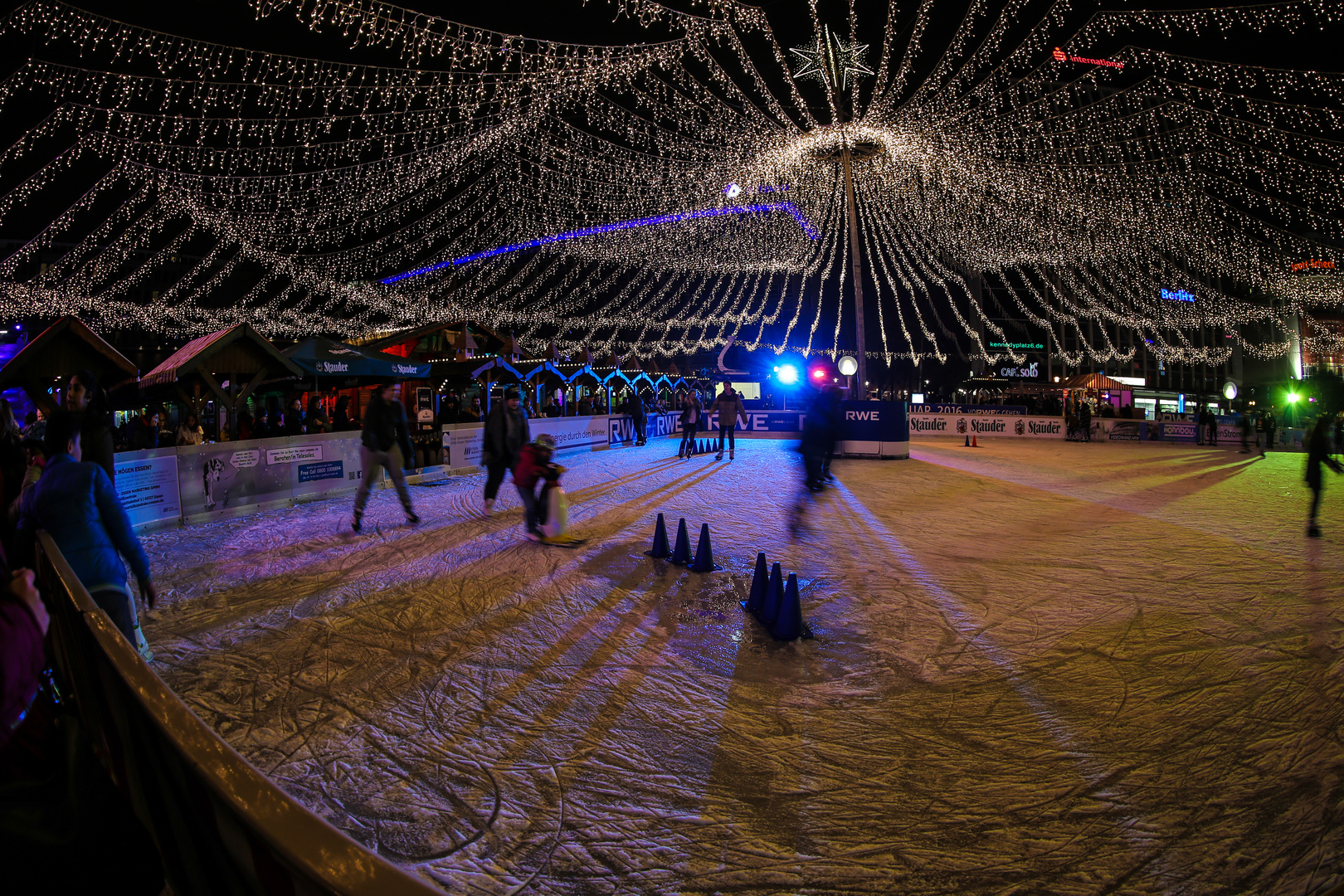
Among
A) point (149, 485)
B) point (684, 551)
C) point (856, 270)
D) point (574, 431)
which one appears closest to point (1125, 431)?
point (856, 270)

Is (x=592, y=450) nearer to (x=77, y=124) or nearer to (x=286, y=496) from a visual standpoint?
(x=286, y=496)

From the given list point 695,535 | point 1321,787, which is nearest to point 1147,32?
point 695,535

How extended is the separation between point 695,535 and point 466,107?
21.6ft

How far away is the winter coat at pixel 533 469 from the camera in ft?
21.5

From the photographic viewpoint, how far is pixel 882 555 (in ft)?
20.4

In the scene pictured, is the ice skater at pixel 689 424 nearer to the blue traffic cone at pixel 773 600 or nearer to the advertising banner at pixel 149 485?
the advertising banner at pixel 149 485

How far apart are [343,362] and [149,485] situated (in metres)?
7.07

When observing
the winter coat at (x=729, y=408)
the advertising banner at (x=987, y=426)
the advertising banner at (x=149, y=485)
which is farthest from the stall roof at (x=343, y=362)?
the advertising banner at (x=987, y=426)

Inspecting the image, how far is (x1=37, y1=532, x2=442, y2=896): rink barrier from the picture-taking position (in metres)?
0.81

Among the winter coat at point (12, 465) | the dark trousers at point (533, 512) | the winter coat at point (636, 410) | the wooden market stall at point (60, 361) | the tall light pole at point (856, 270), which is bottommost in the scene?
the dark trousers at point (533, 512)

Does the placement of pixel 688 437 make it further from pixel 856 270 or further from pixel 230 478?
pixel 230 478

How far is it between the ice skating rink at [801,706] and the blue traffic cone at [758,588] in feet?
0.52

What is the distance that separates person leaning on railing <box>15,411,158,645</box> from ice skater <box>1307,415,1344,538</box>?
10.2 metres

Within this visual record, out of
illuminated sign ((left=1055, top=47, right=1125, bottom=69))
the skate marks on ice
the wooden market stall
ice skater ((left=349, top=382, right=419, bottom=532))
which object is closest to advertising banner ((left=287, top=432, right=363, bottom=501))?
ice skater ((left=349, top=382, right=419, bottom=532))
